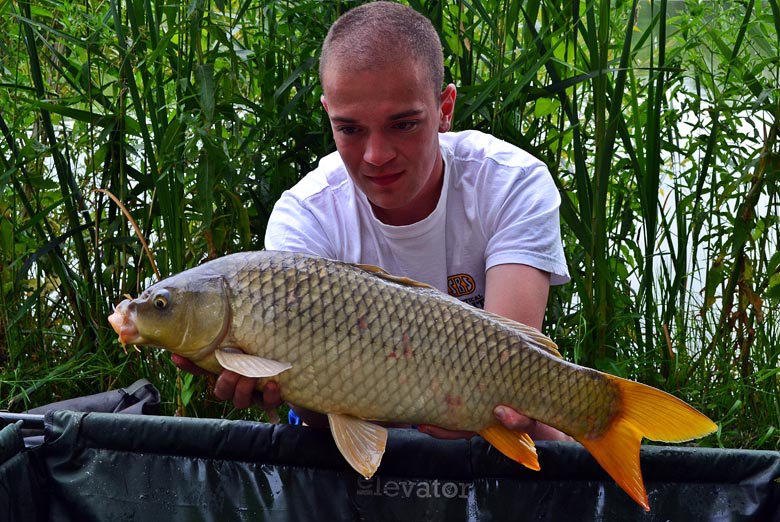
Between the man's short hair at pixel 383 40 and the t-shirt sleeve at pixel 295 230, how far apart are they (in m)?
0.23

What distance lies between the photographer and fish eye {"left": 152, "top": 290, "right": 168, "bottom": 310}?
126cm

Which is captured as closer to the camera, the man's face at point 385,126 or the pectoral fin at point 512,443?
→ the pectoral fin at point 512,443

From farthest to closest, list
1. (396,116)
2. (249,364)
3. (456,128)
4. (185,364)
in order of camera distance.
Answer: (456,128) < (396,116) < (185,364) < (249,364)

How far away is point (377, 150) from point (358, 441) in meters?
0.44

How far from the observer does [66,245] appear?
2.22m

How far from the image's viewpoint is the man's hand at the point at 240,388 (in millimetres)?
1297

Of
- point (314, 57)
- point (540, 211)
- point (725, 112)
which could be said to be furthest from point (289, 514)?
point (725, 112)

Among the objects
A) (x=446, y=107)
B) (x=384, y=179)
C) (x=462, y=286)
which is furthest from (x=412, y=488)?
(x=446, y=107)

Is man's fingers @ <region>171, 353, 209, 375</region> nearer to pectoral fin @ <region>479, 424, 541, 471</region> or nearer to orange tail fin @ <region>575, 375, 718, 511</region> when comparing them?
pectoral fin @ <region>479, 424, 541, 471</region>

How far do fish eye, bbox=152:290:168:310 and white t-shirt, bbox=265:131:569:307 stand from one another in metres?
0.39

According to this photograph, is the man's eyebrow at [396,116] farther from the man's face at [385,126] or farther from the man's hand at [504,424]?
the man's hand at [504,424]

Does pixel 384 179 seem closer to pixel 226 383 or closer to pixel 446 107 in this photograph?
pixel 446 107

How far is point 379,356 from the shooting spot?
1.29 m

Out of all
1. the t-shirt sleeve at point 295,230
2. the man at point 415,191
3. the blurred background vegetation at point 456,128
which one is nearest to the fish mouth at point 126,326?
the man at point 415,191
